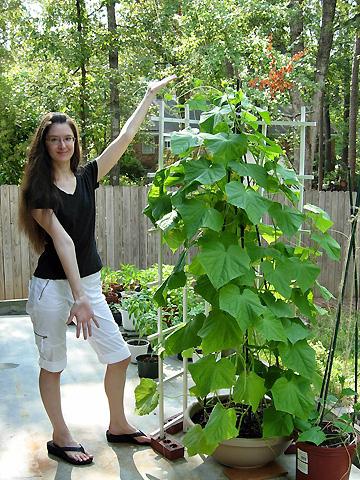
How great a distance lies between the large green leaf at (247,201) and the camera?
1.98 metres

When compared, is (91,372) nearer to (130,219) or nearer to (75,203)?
(75,203)

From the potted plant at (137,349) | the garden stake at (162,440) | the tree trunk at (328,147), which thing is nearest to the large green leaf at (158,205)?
the garden stake at (162,440)

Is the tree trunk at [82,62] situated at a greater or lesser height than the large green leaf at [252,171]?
greater

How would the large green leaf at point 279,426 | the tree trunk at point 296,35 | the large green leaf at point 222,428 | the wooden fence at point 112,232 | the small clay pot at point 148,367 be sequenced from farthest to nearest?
the tree trunk at point 296,35 → the wooden fence at point 112,232 → the small clay pot at point 148,367 → the large green leaf at point 279,426 → the large green leaf at point 222,428

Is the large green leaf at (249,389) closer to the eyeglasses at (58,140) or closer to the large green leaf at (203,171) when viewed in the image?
the large green leaf at (203,171)

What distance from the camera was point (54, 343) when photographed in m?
2.37

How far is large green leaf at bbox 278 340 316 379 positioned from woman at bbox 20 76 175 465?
768mm

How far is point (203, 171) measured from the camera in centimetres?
207

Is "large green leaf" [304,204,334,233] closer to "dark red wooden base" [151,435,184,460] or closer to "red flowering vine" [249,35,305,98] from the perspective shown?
"dark red wooden base" [151,435,184,460]

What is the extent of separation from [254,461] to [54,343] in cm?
100

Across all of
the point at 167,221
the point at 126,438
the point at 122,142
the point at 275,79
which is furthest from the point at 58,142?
the point at 275,79

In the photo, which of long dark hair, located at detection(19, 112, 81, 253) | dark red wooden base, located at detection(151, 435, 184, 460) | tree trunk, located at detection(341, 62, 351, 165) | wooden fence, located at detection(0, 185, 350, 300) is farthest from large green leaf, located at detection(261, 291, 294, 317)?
tree trunk, located at detection(341, 62, 351, 165)

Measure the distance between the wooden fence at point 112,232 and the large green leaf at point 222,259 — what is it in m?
4.07

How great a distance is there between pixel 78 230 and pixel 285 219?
2.93 ft
